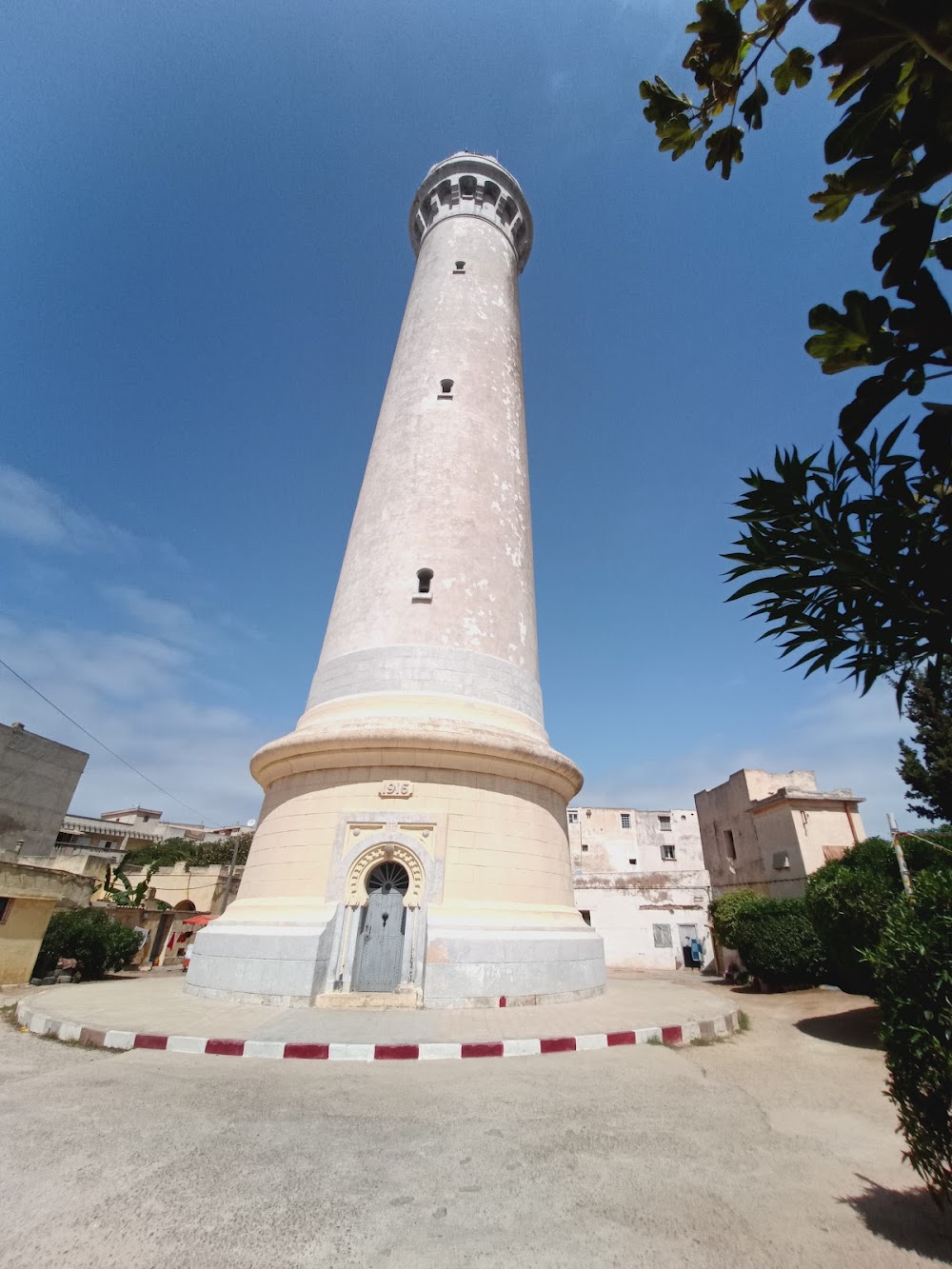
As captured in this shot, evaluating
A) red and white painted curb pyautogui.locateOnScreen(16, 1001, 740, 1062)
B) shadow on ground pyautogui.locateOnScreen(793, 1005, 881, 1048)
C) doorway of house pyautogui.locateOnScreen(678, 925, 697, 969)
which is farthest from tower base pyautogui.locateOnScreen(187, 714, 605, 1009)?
doorway of house pyautogui.locateOnScreen(678, 925, 697, 969)

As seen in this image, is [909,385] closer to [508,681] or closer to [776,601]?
[776,601]

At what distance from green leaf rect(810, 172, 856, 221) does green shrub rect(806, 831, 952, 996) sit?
9.43 m

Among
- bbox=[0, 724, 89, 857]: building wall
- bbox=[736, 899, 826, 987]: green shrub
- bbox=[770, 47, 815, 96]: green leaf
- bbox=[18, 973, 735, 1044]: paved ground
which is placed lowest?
bbox=[18, 973, 735, 1044]: paved ground

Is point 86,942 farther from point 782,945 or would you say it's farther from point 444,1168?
point 782,945

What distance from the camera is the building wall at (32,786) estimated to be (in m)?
29.5

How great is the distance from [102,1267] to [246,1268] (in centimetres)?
65

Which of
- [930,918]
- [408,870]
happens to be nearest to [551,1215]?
[930,918]

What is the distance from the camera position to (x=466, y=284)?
16.1 meters

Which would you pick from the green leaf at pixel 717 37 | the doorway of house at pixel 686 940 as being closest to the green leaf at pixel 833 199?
the green leaf at pixel 717 37

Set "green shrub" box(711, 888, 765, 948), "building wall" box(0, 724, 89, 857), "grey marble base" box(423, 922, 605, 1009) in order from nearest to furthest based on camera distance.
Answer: "grey marble base" box(423, 922, 605, 1009) → "green shrub" box(711, 888, 765, 948) → "building wall" box(0, 724, 89, 857)

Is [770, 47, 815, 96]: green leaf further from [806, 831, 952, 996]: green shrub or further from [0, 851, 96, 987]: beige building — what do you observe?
[0, 851, 96, 987]: beige building

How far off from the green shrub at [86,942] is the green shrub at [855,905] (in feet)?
48.9

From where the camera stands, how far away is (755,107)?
8.34ft

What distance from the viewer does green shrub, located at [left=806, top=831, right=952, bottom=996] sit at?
941cm
